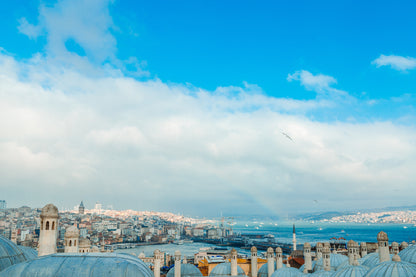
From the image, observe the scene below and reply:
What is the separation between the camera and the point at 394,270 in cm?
1060

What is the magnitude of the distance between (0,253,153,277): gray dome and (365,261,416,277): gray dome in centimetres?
724

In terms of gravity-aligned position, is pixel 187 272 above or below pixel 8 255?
below

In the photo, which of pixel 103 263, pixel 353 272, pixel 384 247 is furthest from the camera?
pixel 384 247

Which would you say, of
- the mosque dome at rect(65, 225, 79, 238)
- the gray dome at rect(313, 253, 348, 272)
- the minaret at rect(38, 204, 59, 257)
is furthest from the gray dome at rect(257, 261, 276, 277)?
the minaret at rect(38, 204, 59, 257)

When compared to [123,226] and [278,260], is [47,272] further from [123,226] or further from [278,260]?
[123,226]

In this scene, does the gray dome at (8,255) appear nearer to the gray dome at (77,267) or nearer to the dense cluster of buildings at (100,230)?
the gray dome at (77,267)

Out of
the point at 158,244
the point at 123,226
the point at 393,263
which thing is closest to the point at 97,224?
the point at 123,226

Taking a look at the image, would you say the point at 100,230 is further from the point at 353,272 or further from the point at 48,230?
the point at 353,272

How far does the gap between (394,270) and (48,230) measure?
13352 millimetres

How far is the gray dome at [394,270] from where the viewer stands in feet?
34.4

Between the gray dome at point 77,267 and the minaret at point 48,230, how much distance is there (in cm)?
494

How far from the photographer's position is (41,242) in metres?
14.4

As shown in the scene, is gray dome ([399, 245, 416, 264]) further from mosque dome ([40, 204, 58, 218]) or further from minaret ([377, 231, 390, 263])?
mosque dome ([40, 204, 58, 218])

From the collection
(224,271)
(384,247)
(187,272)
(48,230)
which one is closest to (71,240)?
(48,230)
